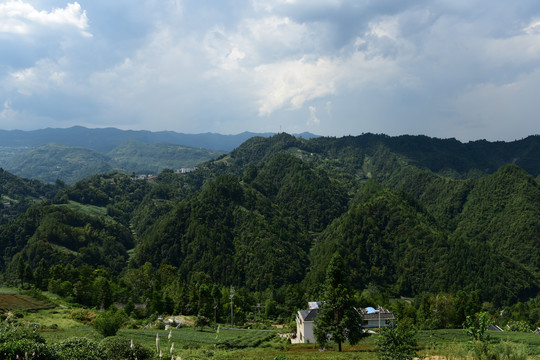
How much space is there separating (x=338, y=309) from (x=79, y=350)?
84.0ft

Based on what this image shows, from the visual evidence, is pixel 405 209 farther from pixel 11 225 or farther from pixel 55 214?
pixel 11 225

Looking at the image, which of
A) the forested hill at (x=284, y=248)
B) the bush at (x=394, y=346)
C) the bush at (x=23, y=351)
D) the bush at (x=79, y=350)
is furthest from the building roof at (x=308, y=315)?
the forested hill at (x=284, y=248)

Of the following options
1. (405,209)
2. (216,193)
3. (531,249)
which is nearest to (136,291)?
(216,193)

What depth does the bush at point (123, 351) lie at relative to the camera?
25.8 metres

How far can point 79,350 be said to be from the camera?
78.1 feet

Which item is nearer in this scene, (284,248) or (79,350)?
(79,350)

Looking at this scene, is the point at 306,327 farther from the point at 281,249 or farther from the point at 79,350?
the point at 281,249

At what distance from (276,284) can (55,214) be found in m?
114

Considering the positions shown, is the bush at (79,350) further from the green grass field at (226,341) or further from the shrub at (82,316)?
the shrub at (82,316)

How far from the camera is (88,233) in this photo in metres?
173

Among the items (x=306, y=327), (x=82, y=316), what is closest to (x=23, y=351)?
(x=82, y=316)

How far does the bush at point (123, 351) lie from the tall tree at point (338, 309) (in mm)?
19383

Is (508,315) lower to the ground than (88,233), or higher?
lower

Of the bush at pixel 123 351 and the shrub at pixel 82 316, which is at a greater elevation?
the bush at pixel 123 351
